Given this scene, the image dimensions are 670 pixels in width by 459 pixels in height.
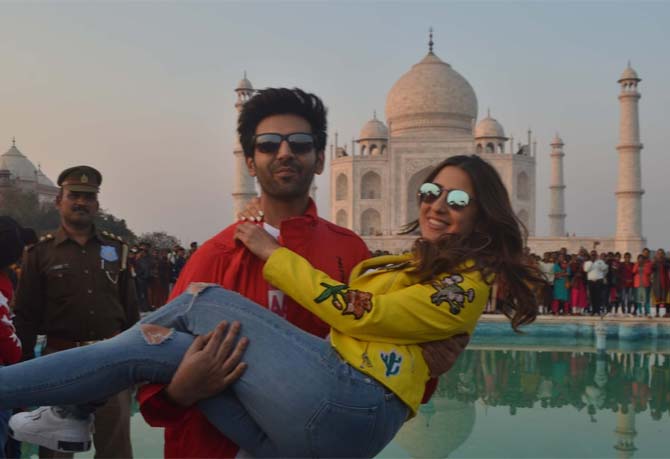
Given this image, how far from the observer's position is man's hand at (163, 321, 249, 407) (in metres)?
1.44

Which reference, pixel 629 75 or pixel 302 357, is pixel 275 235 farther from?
pixel 629 75

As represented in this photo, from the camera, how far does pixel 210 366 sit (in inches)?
56.3

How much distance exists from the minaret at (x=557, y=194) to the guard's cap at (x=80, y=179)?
31.3 metres

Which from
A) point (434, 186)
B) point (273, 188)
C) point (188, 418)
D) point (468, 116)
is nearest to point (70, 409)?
point (188, 418)

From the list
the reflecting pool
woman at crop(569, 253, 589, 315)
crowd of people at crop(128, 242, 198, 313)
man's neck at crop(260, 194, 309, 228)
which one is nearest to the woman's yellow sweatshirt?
man's neck at crop(260, 194, 309, 228)

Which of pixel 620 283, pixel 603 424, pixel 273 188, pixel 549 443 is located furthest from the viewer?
pixel 620 283

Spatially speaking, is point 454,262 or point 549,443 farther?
point 549,443

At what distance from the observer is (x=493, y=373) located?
712cm

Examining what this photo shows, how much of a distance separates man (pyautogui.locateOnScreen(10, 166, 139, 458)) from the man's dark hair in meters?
1.40

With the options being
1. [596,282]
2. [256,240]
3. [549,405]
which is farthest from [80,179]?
[596,282]

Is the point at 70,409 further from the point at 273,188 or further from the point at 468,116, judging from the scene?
the point at 468,116

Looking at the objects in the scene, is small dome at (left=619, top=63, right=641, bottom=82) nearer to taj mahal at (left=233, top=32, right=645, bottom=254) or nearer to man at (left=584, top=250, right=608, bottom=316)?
taj mahal at (left=233, top=32, right=645, bottom=254)

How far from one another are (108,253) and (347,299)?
190cm

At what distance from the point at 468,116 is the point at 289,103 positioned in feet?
105
